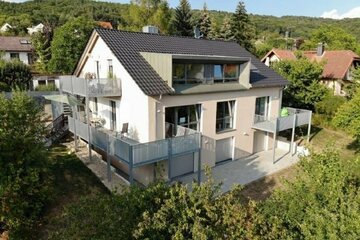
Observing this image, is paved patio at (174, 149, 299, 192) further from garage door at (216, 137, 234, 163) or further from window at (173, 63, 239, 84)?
window at (173, 63, 239, 84)

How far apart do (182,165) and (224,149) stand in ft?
12.4

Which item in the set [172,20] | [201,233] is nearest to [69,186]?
[201,233]

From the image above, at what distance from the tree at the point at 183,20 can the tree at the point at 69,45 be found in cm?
1637

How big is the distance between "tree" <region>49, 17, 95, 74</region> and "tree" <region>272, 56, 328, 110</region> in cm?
2984

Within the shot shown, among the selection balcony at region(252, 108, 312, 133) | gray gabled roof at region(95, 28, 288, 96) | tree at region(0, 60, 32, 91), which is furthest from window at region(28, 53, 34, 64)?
balcony at region(252, 108, 312, 133)

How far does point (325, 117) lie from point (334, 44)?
42640 mm

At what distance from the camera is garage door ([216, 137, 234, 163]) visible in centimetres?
1892

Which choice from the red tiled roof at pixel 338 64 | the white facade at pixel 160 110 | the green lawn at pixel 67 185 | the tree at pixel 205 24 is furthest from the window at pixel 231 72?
the tree at pixel 205 24

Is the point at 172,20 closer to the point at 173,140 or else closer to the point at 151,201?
the point at 173,140

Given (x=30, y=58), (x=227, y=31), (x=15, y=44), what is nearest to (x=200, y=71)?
(x=227, y=31)

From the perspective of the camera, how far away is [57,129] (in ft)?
69.2

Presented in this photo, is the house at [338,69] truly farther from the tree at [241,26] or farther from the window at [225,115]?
the window at [225,115]

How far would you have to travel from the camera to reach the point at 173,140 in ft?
46.5

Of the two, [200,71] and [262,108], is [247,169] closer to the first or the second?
[262,108]
